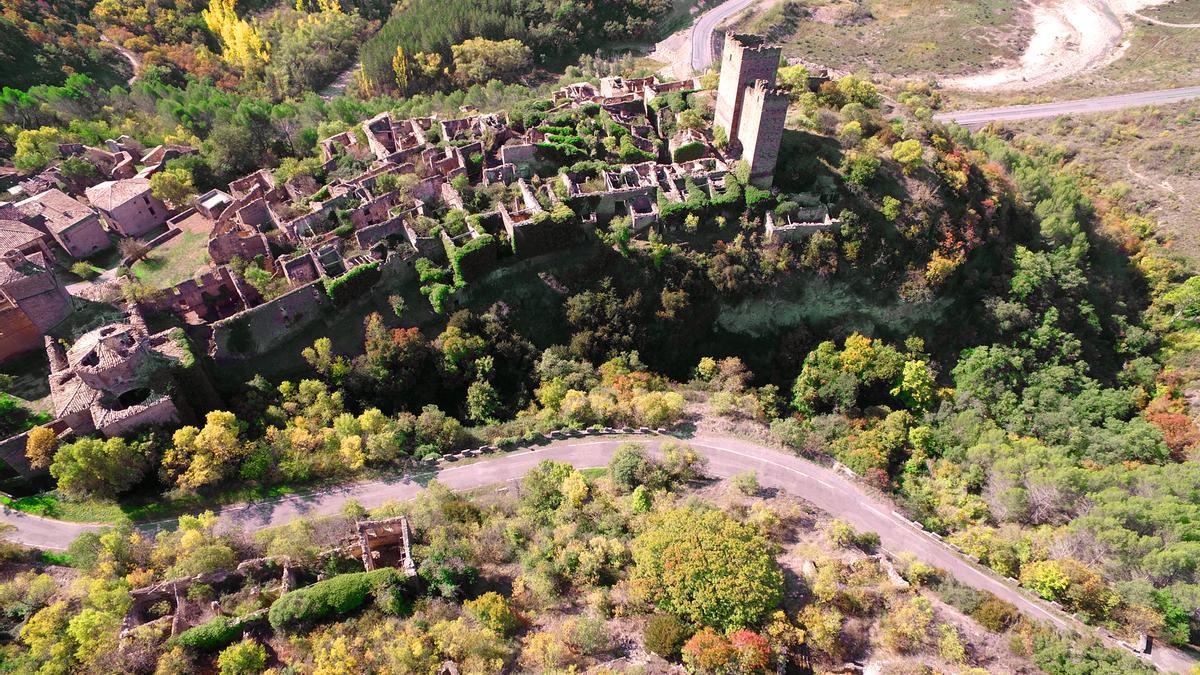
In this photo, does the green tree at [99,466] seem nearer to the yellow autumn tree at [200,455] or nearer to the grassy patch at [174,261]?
the yellow autumn tree at [200,455]

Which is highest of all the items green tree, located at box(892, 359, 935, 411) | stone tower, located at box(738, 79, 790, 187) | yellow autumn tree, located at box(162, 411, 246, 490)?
stone tower, located at box(738, 79, 790, 187)

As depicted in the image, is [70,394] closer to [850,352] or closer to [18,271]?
[18,271]

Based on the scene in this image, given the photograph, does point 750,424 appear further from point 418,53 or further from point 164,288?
point 418,53

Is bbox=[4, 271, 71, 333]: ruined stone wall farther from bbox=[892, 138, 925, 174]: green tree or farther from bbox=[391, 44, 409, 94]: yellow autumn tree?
bbox=[892, 138, 925, 174]: green tree

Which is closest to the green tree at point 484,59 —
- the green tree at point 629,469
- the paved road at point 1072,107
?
the paved road at point 1072,107

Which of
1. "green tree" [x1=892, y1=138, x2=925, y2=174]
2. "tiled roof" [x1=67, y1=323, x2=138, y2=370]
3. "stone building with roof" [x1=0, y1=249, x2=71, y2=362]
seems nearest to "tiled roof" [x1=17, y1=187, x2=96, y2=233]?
"stone building with roof" [x1=0, y1=249, x2=71, y2=362]

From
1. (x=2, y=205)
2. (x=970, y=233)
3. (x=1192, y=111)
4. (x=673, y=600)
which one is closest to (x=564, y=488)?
(x=673, y=600)

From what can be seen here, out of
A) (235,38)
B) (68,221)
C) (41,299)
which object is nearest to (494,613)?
(41,299)
